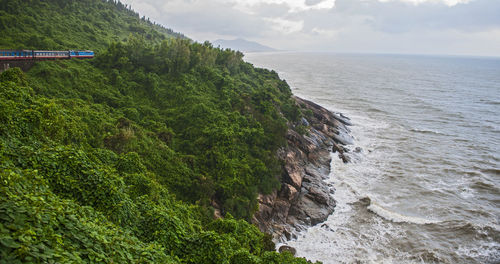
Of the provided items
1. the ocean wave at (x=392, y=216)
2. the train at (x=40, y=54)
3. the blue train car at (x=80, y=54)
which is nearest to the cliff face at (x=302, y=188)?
the ocean wave at (x=392, y=216)

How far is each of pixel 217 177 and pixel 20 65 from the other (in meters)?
26.1

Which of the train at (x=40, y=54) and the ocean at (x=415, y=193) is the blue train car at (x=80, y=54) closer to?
the train at (x=40, y=54)

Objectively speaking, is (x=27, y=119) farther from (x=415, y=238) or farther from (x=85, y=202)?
(x=415, y=238)

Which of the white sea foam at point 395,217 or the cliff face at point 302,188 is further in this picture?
the white sea foam at point 395,217

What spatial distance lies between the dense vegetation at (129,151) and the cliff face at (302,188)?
191cm

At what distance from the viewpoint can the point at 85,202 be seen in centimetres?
1355

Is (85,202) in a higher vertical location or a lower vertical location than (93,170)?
lower

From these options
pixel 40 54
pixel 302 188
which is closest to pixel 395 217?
pixel 302 188

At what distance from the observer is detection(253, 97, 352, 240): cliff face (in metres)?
29.8

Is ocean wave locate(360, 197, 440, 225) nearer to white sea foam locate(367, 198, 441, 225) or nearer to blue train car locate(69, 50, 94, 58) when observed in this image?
white sea foam locate(367, 198, 441, 225)

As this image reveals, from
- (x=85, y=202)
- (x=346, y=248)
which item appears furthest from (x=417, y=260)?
(x=85, y=202)

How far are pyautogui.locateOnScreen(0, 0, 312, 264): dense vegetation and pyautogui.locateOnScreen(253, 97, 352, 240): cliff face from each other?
191cm

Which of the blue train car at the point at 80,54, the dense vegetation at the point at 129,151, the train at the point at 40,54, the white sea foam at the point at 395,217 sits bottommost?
the white sea foam at the point at 395,217

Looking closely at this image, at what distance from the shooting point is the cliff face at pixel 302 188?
29764mm
